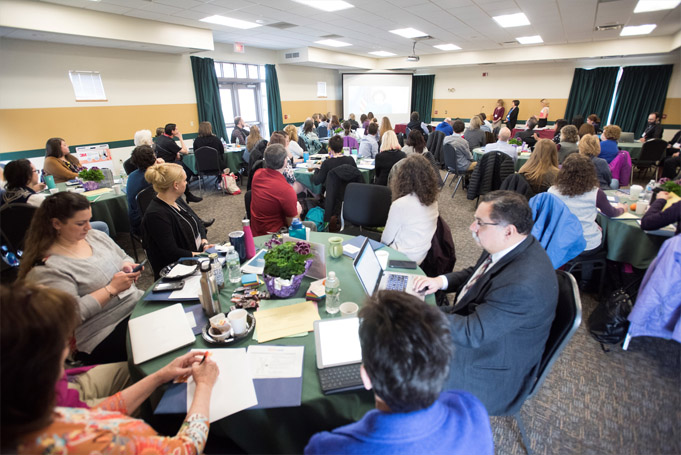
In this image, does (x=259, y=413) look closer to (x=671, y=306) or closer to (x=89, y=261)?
(x=89, y=261)

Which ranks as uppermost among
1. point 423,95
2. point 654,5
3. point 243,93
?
point 654,5

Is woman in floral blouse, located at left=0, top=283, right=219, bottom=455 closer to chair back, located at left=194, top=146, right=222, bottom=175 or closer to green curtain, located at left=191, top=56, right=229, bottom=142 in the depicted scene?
chair back, located at left=194, top=146, right=222, bottom=175

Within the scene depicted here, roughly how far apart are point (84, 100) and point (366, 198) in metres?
6.55

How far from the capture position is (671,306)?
197cm

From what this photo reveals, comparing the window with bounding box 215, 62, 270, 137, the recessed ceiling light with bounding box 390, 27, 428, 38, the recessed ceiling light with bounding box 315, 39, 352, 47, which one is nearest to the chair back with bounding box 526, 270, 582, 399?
the recessed ceiling light with bounding box 390, 27, 428, 38

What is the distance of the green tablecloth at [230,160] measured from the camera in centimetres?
657

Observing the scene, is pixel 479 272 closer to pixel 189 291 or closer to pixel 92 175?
pixel 189 291

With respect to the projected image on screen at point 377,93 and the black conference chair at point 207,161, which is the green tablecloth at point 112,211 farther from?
the projected image on screen at point 377,93

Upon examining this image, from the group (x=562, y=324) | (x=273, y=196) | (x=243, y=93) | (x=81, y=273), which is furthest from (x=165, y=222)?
(x=243, y=93)

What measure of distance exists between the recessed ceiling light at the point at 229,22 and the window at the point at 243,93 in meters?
2.42

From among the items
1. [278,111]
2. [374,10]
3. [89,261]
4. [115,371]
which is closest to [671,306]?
[115,371]

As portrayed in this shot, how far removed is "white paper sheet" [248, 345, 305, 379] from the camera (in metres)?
1.18

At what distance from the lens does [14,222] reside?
2775mm

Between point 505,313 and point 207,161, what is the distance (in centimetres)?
610
